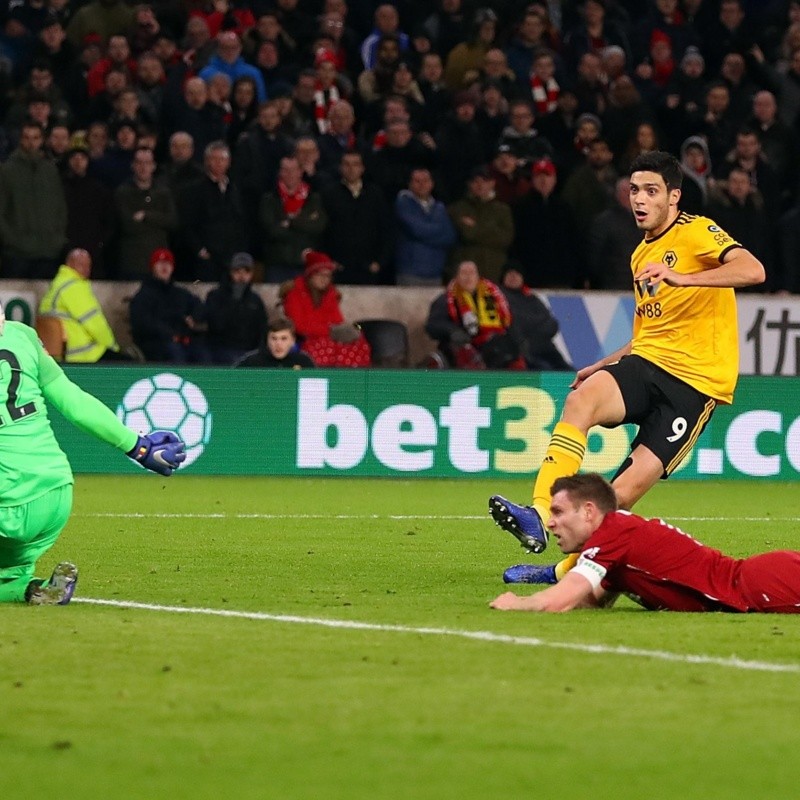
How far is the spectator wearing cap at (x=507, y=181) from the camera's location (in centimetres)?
1977

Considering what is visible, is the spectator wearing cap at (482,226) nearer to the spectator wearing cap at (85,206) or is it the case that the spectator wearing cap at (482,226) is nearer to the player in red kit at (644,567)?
the spectator wearing cap at (85,206)

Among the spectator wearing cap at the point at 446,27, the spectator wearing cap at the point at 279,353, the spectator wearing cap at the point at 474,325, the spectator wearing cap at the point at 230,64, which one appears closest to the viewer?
the spectator wearing cap at the point at 279,353

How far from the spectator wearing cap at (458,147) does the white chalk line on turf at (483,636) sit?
39.9 ft

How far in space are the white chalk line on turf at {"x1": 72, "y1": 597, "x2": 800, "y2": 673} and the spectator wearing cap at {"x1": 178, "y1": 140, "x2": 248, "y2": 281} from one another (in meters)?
10.5

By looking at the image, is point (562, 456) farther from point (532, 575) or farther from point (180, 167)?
point (180, 167)

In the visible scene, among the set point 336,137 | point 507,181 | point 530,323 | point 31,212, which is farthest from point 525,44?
point 31,212

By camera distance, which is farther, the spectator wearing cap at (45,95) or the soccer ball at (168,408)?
the spectator wearing cap at (45,95)

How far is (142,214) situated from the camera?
18.3 m

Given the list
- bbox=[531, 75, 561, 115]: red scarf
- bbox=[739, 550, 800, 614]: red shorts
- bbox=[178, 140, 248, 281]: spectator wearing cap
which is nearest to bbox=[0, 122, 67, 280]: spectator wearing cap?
bbox=[178, 140, 248, 281]: spectator wearing cap

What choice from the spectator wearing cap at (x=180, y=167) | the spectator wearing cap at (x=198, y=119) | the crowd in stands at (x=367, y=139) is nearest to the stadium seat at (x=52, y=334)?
the crowd in stands at (x=367, y=139)

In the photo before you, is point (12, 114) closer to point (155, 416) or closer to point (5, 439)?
point (155, 416)

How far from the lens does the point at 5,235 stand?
18359mm

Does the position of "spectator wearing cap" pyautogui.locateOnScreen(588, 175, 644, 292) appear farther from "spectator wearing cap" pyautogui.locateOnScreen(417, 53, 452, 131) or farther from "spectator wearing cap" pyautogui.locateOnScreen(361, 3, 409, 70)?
"spectator wearing cap" pyautogui.locateOnScreen(361, 3, 409, 70)

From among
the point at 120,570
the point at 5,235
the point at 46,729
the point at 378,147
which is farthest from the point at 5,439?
the point at 378,147
